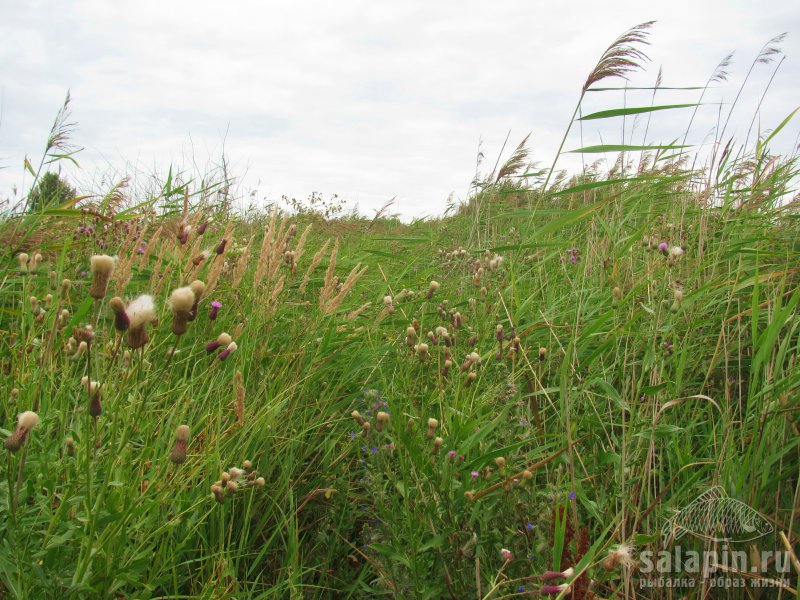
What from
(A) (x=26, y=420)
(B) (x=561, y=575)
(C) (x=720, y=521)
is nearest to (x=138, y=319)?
(A) (x=26, y=420)

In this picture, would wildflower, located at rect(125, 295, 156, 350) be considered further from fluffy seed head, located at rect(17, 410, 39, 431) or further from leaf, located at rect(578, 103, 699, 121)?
leaf, located at rect(578, 103, 699, 121)

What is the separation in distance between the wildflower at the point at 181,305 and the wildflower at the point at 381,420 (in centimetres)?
50

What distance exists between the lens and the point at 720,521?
138cm

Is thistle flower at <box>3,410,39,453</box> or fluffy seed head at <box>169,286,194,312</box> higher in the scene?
fluffy seed head at <box>169,286,194,312</box>

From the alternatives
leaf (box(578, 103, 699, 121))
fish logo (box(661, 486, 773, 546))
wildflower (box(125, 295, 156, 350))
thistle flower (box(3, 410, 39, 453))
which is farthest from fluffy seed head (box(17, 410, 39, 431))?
leaf (box(578, 103, 699, 121))

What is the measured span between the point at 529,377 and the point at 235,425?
111 cm

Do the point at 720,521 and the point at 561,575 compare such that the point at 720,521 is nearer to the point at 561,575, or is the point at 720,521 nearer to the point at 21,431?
the point at 561,575

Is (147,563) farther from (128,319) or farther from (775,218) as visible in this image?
(775,218)

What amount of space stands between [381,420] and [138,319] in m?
0.61

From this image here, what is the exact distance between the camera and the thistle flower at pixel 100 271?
1.09 meters

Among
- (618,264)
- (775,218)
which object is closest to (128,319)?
(618,264)

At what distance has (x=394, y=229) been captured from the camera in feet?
25.8

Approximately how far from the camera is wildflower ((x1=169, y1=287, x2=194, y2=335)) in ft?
3.50

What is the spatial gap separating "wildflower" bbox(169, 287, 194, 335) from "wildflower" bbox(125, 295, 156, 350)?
43 mm
